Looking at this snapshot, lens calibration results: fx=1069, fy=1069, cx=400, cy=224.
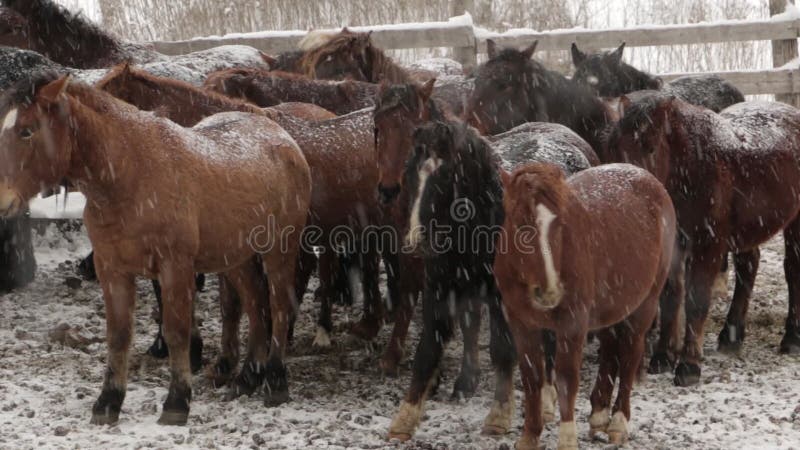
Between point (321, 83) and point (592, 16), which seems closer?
point (321, 83)

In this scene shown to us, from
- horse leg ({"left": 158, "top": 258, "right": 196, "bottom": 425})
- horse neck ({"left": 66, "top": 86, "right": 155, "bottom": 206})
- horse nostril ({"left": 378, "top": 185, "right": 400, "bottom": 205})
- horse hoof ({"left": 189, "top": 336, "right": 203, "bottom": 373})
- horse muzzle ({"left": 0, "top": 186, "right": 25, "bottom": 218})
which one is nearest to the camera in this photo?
horse muzzle ({"left": 0, "top": 186, "right": 25, "bottom": 218})

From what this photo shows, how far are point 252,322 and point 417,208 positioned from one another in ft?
5.70

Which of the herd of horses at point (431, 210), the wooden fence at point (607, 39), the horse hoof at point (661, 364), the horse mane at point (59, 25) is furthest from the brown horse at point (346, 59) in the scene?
the horse hoof at point (661, 364)

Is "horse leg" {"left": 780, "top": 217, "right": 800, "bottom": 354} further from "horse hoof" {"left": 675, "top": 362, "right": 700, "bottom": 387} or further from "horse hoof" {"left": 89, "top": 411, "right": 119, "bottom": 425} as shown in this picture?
"horse hoof" {"left": 89, "top": 411, "right": 119, "bottom": 425}

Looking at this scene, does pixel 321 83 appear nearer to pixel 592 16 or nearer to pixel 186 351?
pixel 186 351

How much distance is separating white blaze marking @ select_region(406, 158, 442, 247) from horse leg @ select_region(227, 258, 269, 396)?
5.32 ft

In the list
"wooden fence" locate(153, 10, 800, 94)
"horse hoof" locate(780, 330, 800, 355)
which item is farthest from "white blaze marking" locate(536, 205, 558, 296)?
"wooden fence" locate(153, 10, 800, 94)

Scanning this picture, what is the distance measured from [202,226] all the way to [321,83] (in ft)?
10.5

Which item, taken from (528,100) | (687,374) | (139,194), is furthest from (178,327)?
(528,100)

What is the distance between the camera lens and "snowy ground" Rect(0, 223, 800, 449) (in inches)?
223

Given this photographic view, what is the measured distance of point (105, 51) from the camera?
33.6 feet

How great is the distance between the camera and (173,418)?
18.9 feet

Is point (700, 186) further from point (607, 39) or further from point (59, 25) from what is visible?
point (59, 25)

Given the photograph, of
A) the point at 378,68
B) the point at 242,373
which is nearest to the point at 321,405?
the point at 242,373
